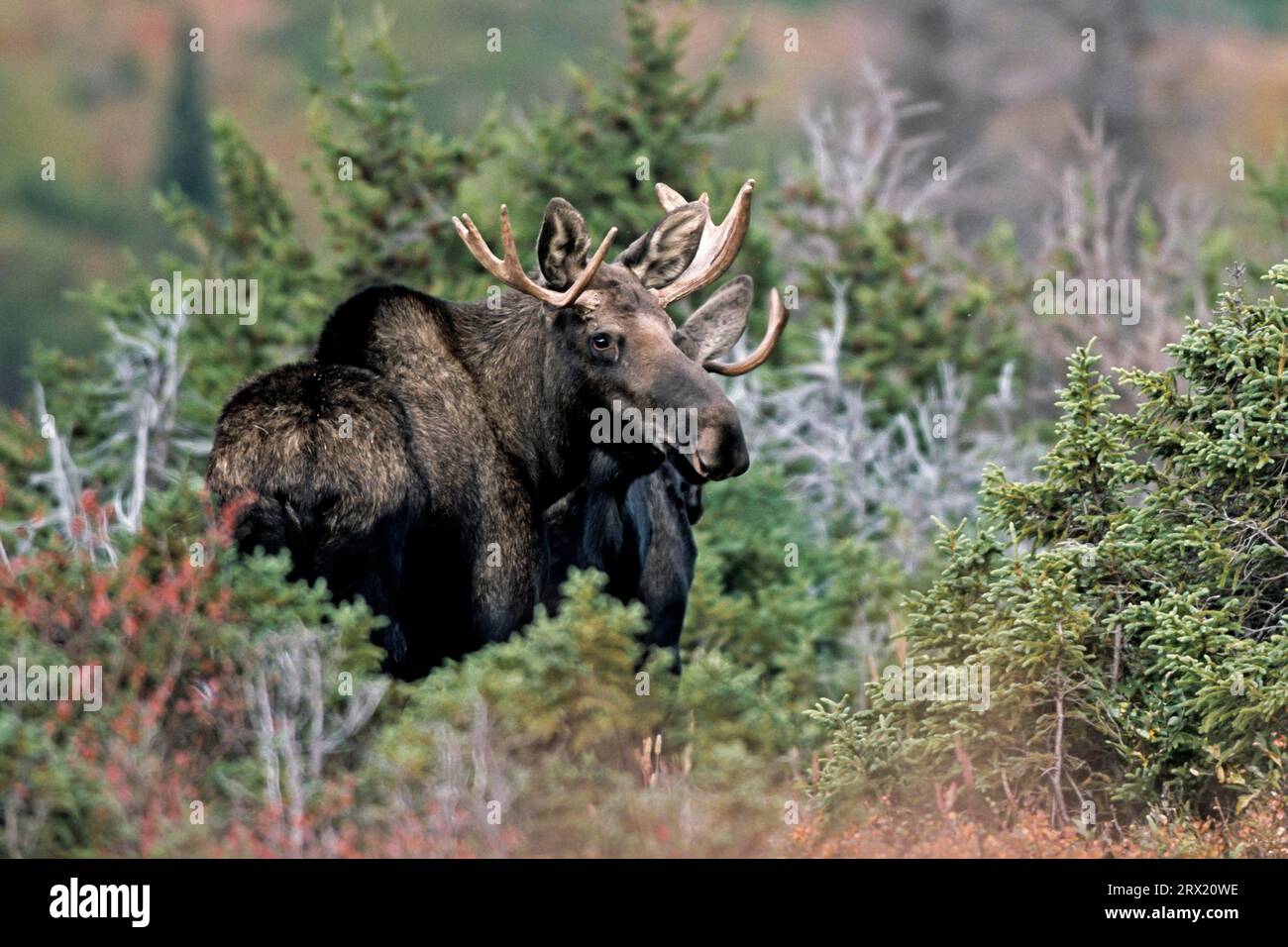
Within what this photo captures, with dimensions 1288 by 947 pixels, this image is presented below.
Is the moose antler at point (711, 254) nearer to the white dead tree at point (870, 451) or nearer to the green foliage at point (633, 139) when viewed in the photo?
the white dead tree at point (870, 451)

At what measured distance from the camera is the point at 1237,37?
117 ft

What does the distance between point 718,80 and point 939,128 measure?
12.5 m

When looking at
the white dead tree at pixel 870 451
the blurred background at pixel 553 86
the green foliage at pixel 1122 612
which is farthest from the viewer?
the blurred background at pixel 553 86

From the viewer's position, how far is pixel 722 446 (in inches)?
370

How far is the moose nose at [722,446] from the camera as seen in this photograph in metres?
9.39

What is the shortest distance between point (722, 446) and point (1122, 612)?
1.78 m

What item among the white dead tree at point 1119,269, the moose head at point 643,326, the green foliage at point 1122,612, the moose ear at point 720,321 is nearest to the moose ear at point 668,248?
the moose head at point 643,326

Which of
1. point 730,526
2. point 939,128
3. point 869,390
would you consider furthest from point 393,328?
point 939,128

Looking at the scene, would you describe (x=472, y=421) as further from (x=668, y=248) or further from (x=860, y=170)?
(x=860, y=170)

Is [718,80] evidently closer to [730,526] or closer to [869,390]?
[869,390]

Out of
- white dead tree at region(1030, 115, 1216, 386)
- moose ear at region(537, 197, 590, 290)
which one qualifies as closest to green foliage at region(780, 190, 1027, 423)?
white dead tree at region(1030, 115, 1216, 386)

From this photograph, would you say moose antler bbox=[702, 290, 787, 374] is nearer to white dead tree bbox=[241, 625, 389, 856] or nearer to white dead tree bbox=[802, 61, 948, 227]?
white dead tree bbox=[241, 625, 389, 856]

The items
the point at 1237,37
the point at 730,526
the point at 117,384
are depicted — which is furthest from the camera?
the point at 1237,37

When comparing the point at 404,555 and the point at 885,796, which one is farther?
the point at 404,555
